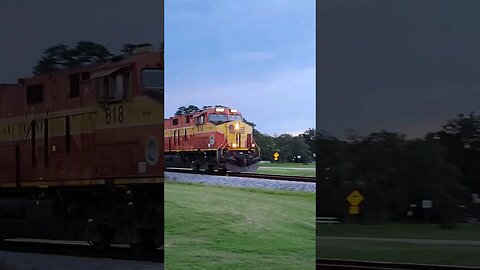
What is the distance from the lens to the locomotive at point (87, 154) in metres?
4.73

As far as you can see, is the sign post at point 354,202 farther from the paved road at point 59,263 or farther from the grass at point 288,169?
the paved road at point 59,263

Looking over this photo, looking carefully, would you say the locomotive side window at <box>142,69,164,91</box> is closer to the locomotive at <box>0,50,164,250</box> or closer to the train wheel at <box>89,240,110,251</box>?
the locomotive at <box>0,50,164,250</box>

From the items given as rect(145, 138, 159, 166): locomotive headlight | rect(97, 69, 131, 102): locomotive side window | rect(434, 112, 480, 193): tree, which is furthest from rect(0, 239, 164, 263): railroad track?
rect(434, 112, 480, 193): tree

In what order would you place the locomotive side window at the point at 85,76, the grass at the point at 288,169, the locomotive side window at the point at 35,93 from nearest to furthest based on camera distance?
the grass at the point at 288,169 → the locomotive side window at the point at 85,76 → the locomotive side window at the point at 35,93

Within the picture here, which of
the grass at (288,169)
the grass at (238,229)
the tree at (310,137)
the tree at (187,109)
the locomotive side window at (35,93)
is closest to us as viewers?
the tree at (310,137)

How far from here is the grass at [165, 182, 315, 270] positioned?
180 inches

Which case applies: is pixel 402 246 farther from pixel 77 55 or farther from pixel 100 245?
pixel 77 55

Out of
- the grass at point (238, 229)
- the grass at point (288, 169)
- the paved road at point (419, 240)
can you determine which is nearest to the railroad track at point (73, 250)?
the grass at point (238, 229)

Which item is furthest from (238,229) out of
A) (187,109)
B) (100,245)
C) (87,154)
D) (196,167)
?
(87,154)

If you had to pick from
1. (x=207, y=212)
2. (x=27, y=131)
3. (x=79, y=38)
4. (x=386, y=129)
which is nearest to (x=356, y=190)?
(x=386, y=129)

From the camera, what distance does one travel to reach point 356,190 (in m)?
4.05

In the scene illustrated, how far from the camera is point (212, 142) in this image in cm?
556

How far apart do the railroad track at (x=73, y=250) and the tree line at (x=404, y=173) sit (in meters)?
1.63

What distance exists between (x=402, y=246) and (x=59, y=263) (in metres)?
3.05
